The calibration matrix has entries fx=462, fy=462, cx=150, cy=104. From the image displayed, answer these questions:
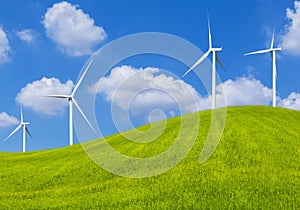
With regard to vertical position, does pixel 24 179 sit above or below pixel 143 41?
below

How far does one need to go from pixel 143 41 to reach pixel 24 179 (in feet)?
87.8

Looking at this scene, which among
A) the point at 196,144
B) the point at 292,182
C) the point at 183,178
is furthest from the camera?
the point at 196,144

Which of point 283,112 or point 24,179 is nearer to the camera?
point 24,179

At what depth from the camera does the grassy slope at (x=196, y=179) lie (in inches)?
1107

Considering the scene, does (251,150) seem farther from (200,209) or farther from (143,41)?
(143,41)

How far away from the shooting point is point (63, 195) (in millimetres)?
34219

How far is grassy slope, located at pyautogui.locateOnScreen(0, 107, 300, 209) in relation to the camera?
28109 mm

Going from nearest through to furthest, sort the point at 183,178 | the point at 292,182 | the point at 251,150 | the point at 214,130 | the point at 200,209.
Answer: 1. the point at 200,209
2. the point at 292,182
3. the point at 183,178
4. the point at 251,150
5. the point at 214,130

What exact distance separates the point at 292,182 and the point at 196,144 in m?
15.1

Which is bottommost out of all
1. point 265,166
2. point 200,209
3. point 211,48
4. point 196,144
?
point 200,209

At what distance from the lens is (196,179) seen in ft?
110

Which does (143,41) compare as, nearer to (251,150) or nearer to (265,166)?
(265,166)

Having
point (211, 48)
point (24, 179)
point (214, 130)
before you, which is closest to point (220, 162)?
point (214, 130)

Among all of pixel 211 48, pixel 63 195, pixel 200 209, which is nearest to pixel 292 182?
pixel 200 209
